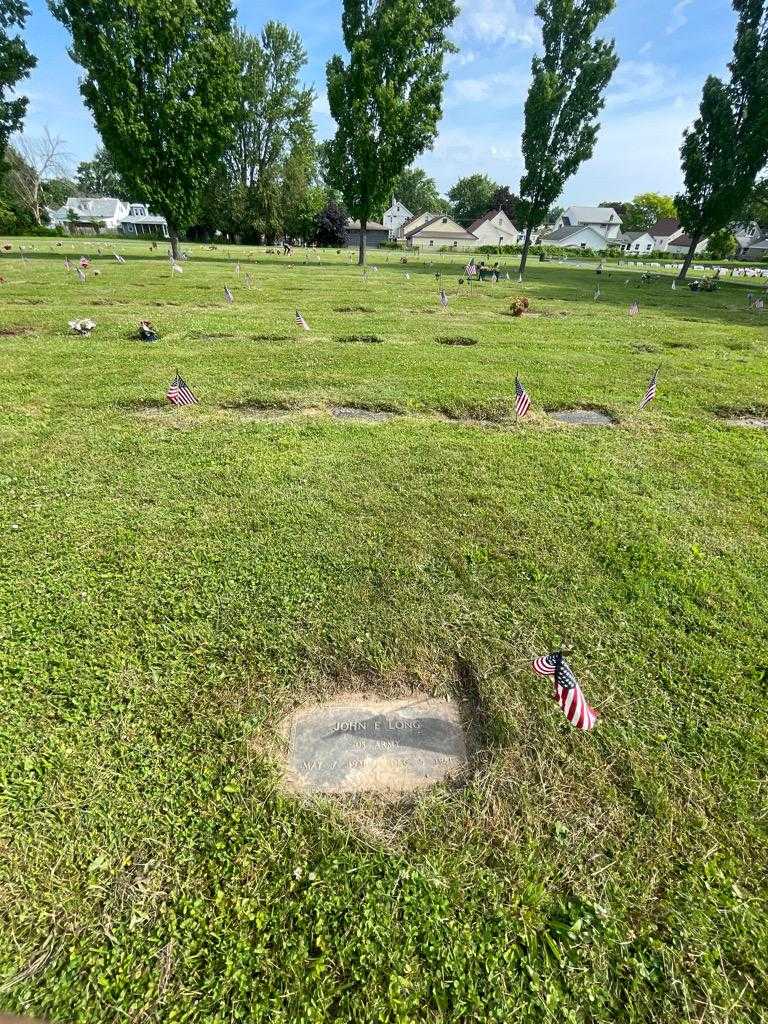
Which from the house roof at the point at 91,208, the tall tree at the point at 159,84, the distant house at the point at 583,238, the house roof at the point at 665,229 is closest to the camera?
the tall tree at the point at 159,84

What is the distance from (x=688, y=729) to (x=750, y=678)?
2.07 ft

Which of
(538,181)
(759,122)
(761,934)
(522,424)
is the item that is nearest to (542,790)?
(761,934)

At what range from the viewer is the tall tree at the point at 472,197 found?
9931 centimetres

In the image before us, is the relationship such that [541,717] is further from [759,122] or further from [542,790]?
[759,122]

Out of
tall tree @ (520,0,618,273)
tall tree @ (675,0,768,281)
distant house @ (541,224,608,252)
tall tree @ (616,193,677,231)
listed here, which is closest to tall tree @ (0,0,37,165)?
tall tree @ (520,0,618,273)

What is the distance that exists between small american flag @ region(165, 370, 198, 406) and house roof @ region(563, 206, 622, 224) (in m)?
106

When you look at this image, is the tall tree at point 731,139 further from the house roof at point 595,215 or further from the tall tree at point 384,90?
A: the house roof at point 595,215

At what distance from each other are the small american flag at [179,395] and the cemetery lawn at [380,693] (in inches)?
14.4

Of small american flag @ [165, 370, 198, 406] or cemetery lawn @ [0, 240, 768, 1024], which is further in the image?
small american flag @ [165, 370, 198, 406]

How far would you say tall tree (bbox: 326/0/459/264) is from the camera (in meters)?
21.7

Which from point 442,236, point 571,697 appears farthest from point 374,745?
point 442,236

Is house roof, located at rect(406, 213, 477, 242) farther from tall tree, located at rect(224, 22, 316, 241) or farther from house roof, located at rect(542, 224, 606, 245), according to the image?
tall tree, located at rect(224, 22, 316, 241)

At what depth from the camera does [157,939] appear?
170 centimetres

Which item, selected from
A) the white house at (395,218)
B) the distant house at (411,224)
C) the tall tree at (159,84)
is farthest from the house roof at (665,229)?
the tall tree at (159,84)
